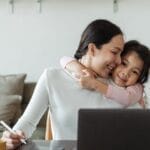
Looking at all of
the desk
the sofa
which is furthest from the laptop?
the sofa

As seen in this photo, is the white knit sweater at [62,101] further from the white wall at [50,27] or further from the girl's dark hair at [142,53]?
the white wall at [50,27]

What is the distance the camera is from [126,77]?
159cm

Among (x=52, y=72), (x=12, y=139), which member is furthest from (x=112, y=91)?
(x=12, y=139)

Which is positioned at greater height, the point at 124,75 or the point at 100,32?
the point at 100,32

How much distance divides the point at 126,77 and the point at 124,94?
7 centimetres

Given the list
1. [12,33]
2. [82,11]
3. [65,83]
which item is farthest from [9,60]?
[65,83]

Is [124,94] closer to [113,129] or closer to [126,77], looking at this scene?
[126,77]

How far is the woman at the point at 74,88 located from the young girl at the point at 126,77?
4cm

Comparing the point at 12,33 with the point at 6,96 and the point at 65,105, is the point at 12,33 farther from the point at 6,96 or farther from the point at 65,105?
the point at 65,105

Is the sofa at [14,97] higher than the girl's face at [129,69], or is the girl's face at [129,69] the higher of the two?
the girl's face at [129,69]

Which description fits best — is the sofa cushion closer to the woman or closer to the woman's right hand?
the woman

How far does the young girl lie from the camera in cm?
157

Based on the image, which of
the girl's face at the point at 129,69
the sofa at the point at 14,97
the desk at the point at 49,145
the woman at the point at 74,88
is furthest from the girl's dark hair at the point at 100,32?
the sofa at the point at 14,97

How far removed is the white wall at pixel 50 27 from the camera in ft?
10.5
